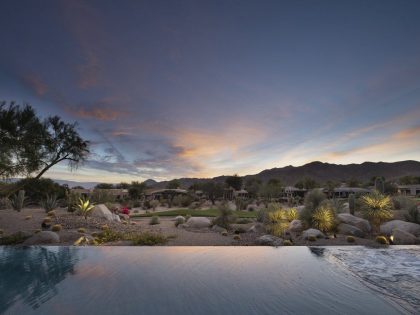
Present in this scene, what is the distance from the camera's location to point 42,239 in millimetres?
10336

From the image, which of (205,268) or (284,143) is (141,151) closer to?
(284,143)

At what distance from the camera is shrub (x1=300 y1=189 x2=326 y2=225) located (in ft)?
43.9

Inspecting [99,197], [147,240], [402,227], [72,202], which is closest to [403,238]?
[402,227]

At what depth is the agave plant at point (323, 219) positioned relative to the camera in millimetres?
12733

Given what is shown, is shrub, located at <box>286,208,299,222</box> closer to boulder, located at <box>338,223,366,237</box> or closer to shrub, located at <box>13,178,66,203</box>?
boulder, located at <box>338,223,366,237</box>

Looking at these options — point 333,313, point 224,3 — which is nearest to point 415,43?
point 224,3

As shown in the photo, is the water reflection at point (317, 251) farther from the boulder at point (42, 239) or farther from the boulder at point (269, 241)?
the boulder at point (42, 239)

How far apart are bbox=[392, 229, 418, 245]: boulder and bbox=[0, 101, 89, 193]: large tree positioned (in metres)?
18.8

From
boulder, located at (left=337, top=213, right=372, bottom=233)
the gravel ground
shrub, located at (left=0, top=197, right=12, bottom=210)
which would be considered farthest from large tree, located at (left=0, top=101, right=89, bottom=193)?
boulder, located at (left=337, top=213, right=372, bottom=233)

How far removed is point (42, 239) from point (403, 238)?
14632 millimetres

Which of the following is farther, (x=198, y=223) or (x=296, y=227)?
(x=198, y=223)

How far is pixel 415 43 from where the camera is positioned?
1187cm

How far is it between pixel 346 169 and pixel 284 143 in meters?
105

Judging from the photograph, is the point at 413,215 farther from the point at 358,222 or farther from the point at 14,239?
the point at 14,239
